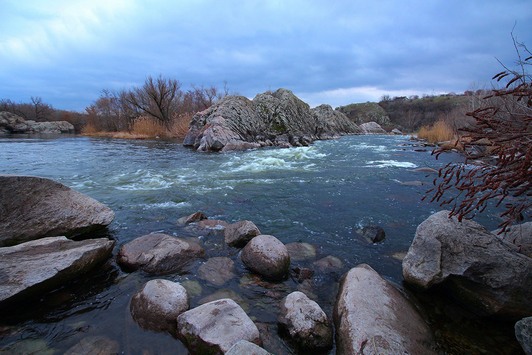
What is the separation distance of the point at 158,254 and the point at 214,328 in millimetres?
1943

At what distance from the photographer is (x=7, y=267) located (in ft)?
10.8

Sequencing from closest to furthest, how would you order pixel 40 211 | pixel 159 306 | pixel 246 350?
pixel 246 350
pixel 159 306
pixel 40 211

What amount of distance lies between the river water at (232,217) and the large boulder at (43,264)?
18cm

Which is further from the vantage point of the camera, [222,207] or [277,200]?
[277,200]

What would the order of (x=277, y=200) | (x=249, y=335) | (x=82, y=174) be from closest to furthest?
(x=249, y=335)
(x=277, y=200)
(x=82, y=174)

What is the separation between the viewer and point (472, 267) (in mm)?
3445

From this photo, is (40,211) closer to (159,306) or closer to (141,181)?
(159,306)

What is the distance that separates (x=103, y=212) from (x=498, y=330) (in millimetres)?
6222

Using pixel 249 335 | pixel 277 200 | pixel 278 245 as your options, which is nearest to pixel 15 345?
pixel 249 335

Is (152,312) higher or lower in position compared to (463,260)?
lower

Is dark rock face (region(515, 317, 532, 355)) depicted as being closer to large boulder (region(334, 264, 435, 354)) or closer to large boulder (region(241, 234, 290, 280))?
large boulder (region(334, 264, 435, 354))

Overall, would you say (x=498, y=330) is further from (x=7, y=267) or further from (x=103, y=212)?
(x=103, y=212)

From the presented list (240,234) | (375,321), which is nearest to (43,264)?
(240,234)

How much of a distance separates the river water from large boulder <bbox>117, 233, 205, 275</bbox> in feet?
0.51
